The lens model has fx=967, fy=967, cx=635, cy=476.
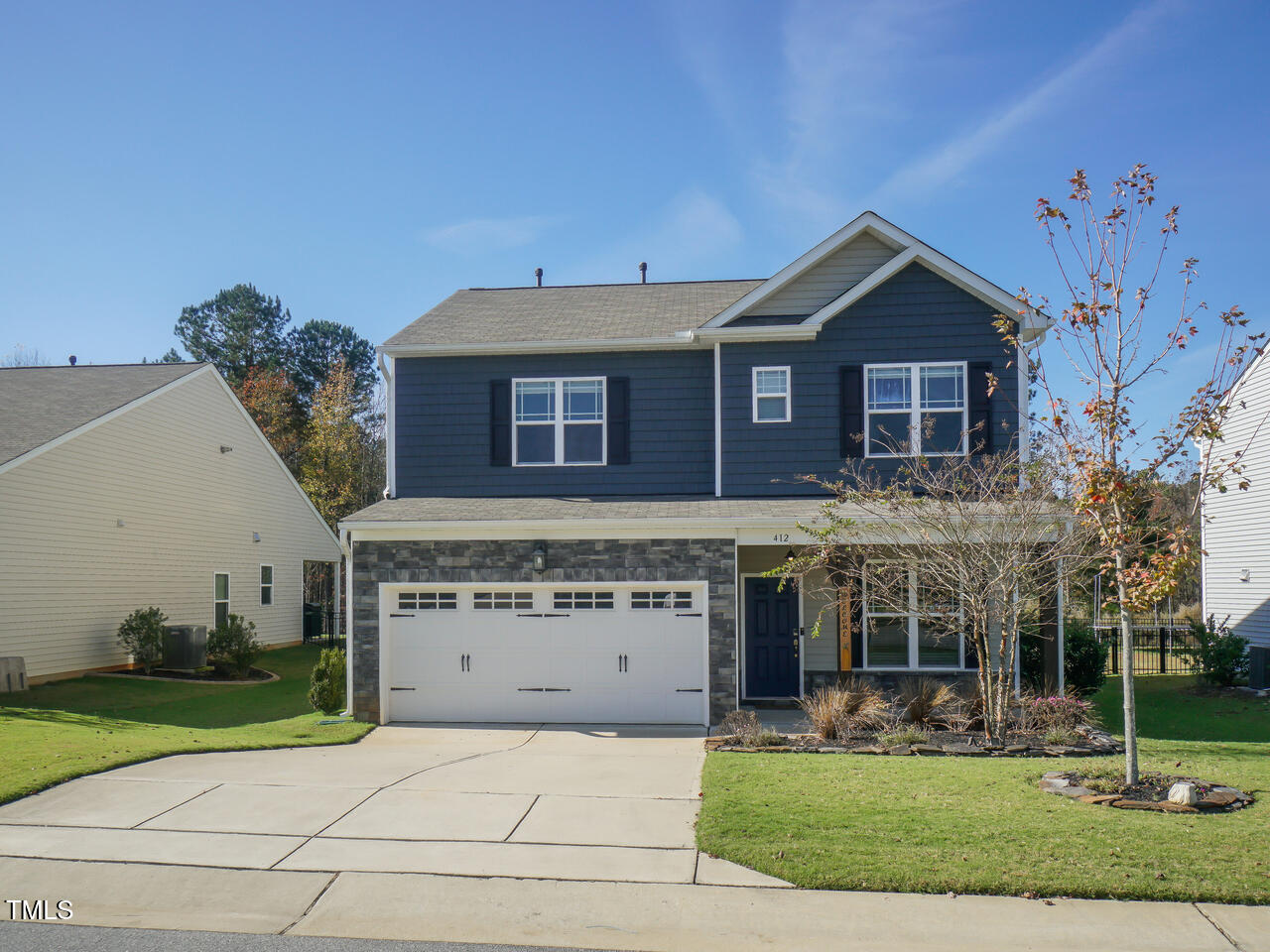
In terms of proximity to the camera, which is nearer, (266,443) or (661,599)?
(661,599)

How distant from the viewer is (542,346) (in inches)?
607

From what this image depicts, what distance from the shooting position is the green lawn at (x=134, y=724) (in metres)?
9.84

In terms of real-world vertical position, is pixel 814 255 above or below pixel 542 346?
above

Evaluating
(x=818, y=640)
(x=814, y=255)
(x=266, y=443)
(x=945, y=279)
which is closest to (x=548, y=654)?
(x=818, y=640)

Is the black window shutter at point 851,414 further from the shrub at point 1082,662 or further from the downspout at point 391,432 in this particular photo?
the downspout at point 391,432

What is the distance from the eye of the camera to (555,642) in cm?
1379

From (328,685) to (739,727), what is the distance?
6.14 meters

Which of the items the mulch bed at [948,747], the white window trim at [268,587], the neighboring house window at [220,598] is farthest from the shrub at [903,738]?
the white window trim at [268,587]

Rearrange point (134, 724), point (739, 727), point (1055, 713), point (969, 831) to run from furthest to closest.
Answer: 1. point (134, 724)
2. point (739, 727)
3. point (1055, 713)
4. point (969, 831)

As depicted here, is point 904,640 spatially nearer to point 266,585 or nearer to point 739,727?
point 739,727

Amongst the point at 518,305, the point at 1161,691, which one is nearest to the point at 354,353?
the point at 518,305

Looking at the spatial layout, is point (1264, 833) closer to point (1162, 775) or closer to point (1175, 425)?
point (1162, 775)

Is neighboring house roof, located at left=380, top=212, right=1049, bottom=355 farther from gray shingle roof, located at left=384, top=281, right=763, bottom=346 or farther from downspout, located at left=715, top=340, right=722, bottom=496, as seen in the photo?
downspout, located at left=715, top=340, right=722, bottom=496

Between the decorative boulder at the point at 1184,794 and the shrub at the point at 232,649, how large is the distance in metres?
17.4
